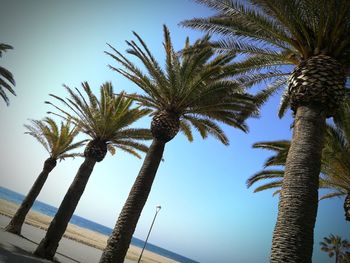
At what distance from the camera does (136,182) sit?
10.5 meters

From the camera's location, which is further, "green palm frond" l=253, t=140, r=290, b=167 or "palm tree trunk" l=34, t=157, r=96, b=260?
"green palm frond" l=253, t=140, r=290, b=167

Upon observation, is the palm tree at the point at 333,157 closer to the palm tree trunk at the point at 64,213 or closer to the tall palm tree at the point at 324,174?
the tall palm tree at the point at 324,174

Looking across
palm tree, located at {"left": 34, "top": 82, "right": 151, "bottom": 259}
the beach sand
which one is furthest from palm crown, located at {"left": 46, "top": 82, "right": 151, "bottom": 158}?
the beach sand

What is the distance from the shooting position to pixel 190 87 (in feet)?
38.5

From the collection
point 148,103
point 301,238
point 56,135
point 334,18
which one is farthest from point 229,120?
point 56,135

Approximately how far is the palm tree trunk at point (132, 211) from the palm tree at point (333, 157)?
18.1 feet

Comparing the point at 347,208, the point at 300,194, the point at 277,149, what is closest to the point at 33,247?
the point at 277,149

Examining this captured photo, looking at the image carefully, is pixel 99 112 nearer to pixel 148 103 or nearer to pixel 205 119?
pixel 148 103

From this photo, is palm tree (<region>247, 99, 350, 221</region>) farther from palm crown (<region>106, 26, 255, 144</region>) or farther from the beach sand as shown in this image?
the beach sand

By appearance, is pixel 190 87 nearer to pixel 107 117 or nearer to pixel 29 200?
pixel 107 117

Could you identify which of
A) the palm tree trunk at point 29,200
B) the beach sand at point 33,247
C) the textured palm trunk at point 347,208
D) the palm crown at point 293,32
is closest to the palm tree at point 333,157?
the textured palm trunk at point 347,208

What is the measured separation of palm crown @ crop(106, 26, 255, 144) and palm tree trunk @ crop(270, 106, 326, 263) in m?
5.24

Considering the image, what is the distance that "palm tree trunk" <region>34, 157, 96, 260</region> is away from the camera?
501 inches

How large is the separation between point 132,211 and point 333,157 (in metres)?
8.21
